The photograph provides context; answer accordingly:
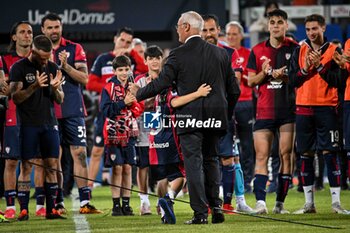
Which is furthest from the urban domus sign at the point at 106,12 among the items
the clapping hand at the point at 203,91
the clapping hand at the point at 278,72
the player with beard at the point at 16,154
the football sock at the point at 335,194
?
the clapping hand at the point at 203,91

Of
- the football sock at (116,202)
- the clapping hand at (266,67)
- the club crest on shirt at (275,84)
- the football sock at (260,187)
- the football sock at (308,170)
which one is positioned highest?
the clapping hand at (266,67)

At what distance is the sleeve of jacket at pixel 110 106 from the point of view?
1336 centimetres

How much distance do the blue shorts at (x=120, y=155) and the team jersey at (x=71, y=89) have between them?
0.80 metres

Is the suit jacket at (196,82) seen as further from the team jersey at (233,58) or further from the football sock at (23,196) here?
the team jersey at (233,58)

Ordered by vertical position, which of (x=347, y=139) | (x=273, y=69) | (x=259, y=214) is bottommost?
(x=259, y=214)

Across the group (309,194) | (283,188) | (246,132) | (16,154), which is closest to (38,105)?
(16,154)

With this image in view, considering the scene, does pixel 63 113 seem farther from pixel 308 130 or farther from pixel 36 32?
pixel 36 32

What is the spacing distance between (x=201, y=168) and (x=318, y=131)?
238cm

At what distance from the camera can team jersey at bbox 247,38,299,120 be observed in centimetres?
1320

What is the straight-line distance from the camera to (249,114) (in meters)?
17.3

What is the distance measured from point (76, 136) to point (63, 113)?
13.3 inches

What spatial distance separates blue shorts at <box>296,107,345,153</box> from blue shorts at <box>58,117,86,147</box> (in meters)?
2.89

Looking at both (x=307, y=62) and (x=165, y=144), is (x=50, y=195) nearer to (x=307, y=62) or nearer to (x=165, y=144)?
(x=165, y=144)

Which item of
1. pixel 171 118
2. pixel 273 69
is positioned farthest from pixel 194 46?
pixel 273 69
